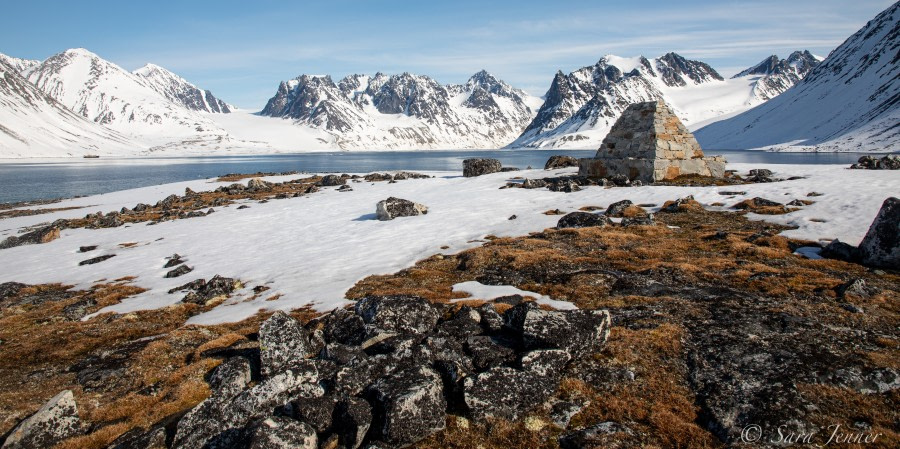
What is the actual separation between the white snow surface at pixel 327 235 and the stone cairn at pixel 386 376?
15.1 feet

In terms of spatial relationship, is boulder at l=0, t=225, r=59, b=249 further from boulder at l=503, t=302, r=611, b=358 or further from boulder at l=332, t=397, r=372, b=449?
boulder at l=503, t=302, r=611, b=358

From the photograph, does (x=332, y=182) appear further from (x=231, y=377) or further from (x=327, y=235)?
(x=231, y=377)

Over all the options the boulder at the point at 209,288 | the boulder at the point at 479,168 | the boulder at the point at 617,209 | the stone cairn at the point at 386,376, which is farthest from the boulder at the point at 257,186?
the stone cairn at the point at 386,376

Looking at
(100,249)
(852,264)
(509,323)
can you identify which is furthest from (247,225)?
(852,264)

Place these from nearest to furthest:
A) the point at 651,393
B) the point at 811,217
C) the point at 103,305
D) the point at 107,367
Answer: the point at 651,393, the point at 107,367, the point at 103,305, the point at 811,217

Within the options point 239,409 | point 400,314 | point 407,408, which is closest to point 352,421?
point 407,408

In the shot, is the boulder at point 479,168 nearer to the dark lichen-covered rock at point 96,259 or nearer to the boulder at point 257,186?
the boulder at point 257,186

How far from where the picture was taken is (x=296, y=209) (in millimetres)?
40531

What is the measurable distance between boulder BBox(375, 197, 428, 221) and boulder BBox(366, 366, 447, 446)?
24.5m

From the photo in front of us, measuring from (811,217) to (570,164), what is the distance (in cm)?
3519

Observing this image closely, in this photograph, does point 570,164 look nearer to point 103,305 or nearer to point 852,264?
point 852,264

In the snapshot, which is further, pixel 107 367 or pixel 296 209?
pixel 296 209

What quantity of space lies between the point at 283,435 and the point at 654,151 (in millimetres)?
37854

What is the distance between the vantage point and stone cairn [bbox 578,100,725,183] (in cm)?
3753
